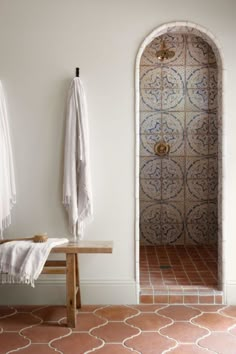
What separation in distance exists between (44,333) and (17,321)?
334 mm

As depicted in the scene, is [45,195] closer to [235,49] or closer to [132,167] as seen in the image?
[132,167]

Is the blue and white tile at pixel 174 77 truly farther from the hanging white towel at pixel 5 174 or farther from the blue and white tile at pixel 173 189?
the hanging white towel at pixel 5 174

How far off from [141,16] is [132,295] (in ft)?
7.53

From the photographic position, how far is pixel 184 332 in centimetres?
331

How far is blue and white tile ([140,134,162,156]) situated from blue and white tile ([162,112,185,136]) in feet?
Result: 0.45

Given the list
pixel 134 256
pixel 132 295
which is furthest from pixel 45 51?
pixel 132 295

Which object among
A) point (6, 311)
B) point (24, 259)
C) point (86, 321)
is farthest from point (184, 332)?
point (6, 311)

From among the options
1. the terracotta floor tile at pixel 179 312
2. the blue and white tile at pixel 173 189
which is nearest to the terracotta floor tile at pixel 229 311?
the terracotta floor tile at pixel 179 312

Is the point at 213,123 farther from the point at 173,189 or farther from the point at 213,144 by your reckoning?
the point at 173,189

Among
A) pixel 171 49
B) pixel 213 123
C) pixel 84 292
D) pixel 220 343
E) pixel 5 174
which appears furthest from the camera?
pixel 213 123

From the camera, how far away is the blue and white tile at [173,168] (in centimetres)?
577

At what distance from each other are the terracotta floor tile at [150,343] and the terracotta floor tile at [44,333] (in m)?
0.50

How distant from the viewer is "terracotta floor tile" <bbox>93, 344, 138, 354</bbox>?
2.98 metres

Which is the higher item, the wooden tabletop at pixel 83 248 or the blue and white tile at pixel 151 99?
the blue and white tile at pixel 151 99
